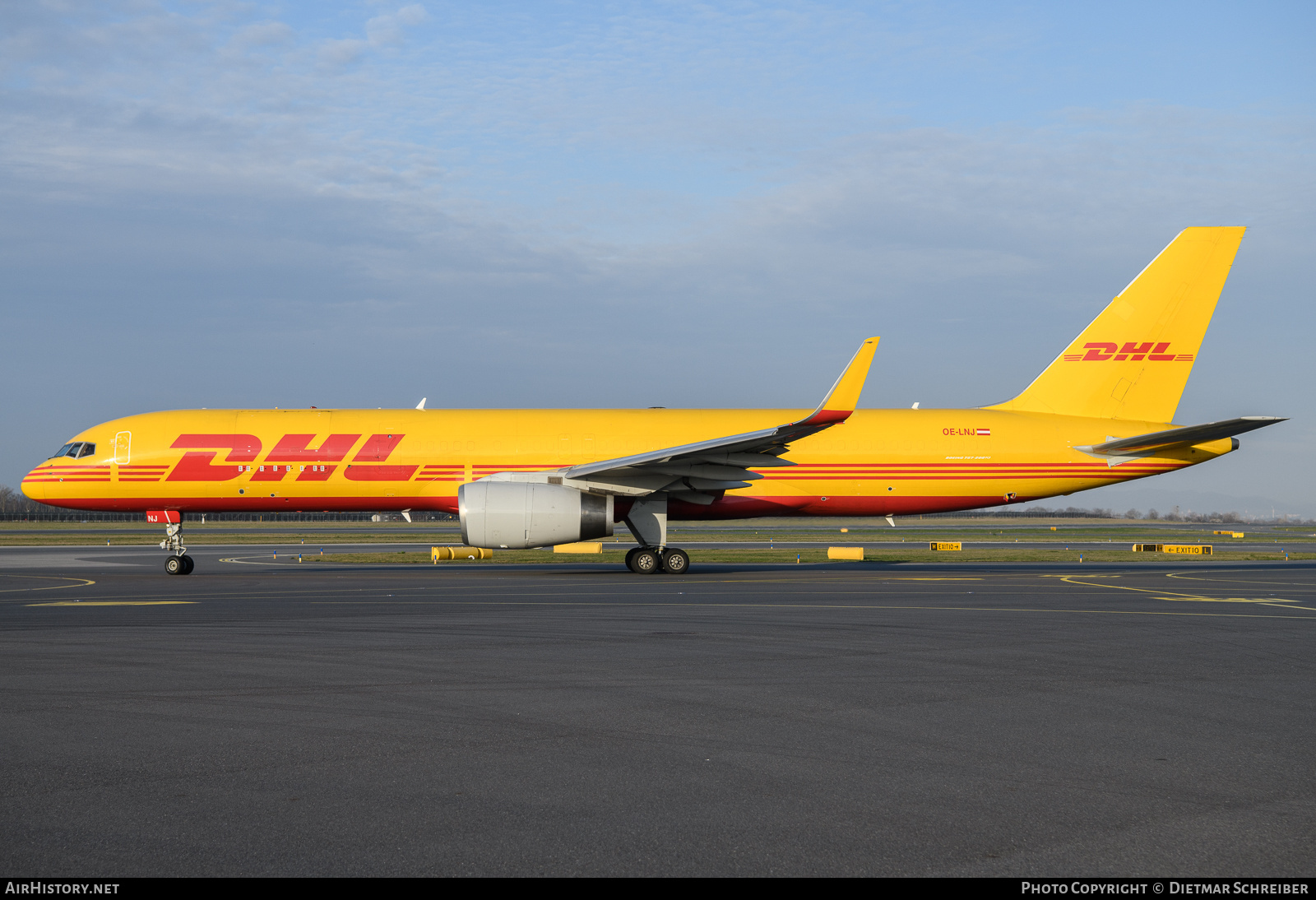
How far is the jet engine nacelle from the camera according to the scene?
2327 cm

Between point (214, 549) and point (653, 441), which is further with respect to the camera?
point (214, 549)

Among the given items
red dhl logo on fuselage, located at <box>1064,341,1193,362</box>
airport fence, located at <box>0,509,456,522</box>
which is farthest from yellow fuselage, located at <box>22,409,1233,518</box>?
airport fence, located at <box>0,509,456,522</box>

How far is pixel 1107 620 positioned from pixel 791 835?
10.9 meters

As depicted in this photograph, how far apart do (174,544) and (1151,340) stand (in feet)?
91.1

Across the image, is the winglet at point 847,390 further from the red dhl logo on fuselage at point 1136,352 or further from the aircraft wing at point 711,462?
the red dhl logo on fuselage at point 1136,352

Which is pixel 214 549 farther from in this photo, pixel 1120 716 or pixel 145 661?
pixel 1120 716

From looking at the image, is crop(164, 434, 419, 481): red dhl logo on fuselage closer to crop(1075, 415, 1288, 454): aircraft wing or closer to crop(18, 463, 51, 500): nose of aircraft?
crop(18, 463, 51, 500): nose of aircraft

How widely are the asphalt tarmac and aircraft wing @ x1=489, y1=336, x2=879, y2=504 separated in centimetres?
825

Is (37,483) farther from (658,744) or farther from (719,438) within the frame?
(658,744)

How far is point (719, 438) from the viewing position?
2612cm

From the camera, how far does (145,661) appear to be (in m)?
10.5

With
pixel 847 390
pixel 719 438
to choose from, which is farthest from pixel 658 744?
pixel 719 438

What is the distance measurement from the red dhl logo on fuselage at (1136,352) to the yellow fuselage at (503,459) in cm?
198

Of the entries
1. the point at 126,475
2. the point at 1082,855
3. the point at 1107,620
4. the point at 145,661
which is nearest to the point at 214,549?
the point at 126,475
